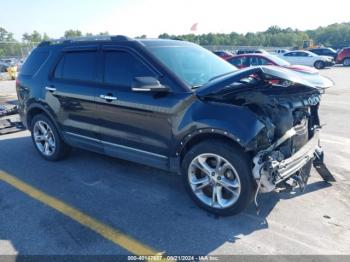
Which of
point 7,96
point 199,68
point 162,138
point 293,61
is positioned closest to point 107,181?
point 162,138

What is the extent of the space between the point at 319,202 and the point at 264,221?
2.78 feet

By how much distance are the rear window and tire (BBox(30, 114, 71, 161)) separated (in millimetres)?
751

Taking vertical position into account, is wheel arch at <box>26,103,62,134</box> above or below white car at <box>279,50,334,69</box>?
above

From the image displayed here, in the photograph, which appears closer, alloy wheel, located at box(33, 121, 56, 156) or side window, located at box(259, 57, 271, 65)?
alloy wheel, located at box(33, 121, 56, 156)

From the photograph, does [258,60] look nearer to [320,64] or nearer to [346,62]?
[320,64]

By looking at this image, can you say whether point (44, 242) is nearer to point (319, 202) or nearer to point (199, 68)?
point (199, 68)

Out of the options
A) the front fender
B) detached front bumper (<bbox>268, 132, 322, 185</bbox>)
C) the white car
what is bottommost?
the white car

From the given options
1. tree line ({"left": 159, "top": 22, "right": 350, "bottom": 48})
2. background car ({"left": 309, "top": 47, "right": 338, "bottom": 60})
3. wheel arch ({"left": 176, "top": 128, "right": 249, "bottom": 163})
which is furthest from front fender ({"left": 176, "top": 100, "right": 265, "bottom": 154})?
tree line ({"left": 159, "top": 22, "right": 350, "bottom": 48})

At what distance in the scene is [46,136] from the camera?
17.8 ft

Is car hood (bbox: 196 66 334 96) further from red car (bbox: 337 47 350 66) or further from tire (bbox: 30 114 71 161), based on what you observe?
red car (bbox: 337 47 350 66)

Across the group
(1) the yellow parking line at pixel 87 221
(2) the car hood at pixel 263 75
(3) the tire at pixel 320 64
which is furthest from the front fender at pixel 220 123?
(3) the tire at pixel 320 64

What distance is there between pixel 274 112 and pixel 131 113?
1695 mm

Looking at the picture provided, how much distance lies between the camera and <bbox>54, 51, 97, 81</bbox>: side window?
4512 mm

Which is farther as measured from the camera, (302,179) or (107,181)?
(107,181)
